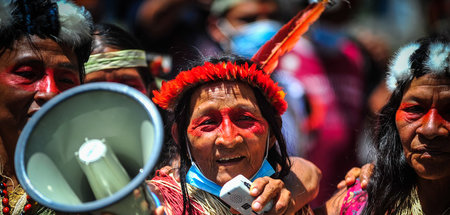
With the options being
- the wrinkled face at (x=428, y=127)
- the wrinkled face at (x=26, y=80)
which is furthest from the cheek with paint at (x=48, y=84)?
the wrinkled face at (x=428, y=127)

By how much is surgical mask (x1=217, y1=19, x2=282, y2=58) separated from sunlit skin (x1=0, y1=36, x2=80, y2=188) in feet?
9.65

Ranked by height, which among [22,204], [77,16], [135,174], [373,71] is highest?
[77,16]

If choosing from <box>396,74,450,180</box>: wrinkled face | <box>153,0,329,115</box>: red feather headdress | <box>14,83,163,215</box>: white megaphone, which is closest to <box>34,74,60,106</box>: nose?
→ <box>14,83,163,215</box>: white megaphone

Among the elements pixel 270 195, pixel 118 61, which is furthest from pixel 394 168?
pixel 118 61

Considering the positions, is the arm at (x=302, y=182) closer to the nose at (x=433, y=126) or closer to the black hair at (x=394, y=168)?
the black hair at (x=394, y=168)

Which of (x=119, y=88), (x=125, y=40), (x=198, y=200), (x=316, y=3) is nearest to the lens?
(x=119, y=88)

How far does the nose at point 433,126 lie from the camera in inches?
122

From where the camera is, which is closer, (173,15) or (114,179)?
(114,179)

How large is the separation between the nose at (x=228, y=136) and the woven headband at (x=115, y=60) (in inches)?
48.6

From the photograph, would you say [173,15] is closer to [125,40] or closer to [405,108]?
[125,40]

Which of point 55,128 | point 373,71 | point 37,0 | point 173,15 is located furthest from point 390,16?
point 55,128

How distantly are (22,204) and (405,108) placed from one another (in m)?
1.98

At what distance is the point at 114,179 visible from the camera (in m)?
2.72

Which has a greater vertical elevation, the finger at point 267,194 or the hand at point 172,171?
the finger at point 267,194
